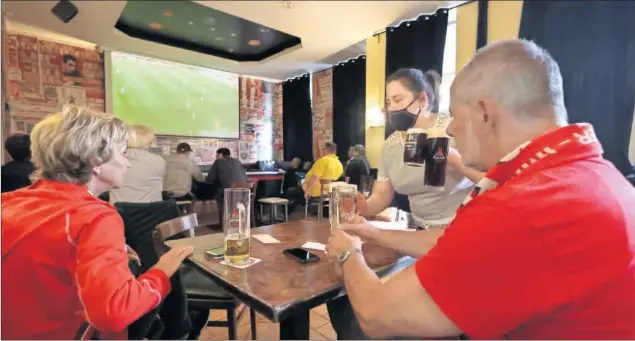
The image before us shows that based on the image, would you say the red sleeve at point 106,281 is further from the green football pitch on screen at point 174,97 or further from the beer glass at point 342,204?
the green football pitch on screen at point 174,97

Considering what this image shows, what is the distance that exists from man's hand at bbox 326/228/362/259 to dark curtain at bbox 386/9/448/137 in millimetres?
3747

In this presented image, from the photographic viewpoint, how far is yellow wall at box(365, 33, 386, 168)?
209 inches

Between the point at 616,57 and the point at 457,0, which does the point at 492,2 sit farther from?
the point at 616,57

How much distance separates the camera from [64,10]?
4.00m

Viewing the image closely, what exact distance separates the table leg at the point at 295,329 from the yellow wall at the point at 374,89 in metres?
4.27

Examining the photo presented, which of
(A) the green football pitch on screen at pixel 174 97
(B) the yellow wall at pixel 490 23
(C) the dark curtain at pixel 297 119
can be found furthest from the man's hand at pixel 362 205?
(C) the dark curtain at pixel 297 119

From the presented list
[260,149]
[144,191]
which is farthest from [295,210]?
[144,191]

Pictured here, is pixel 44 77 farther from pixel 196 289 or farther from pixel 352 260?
pixel 352 260

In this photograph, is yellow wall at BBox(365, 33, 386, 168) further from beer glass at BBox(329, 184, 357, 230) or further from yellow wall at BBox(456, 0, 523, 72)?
beer glass at BBox(329, 184, 357, 230)

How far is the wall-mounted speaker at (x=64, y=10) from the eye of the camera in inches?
154

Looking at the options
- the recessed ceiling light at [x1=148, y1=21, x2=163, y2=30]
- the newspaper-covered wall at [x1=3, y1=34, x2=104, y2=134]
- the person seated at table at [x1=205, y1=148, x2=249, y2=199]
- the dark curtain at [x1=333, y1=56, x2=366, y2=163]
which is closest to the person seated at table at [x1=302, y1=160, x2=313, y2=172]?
the dark curtain at [x1=333, y1=56, x2=366, y2=163]

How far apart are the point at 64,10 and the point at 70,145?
13.8ft

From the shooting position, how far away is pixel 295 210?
6.44 meters

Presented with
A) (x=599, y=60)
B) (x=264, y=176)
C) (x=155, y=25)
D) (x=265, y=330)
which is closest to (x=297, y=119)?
(x=264, y=176)
